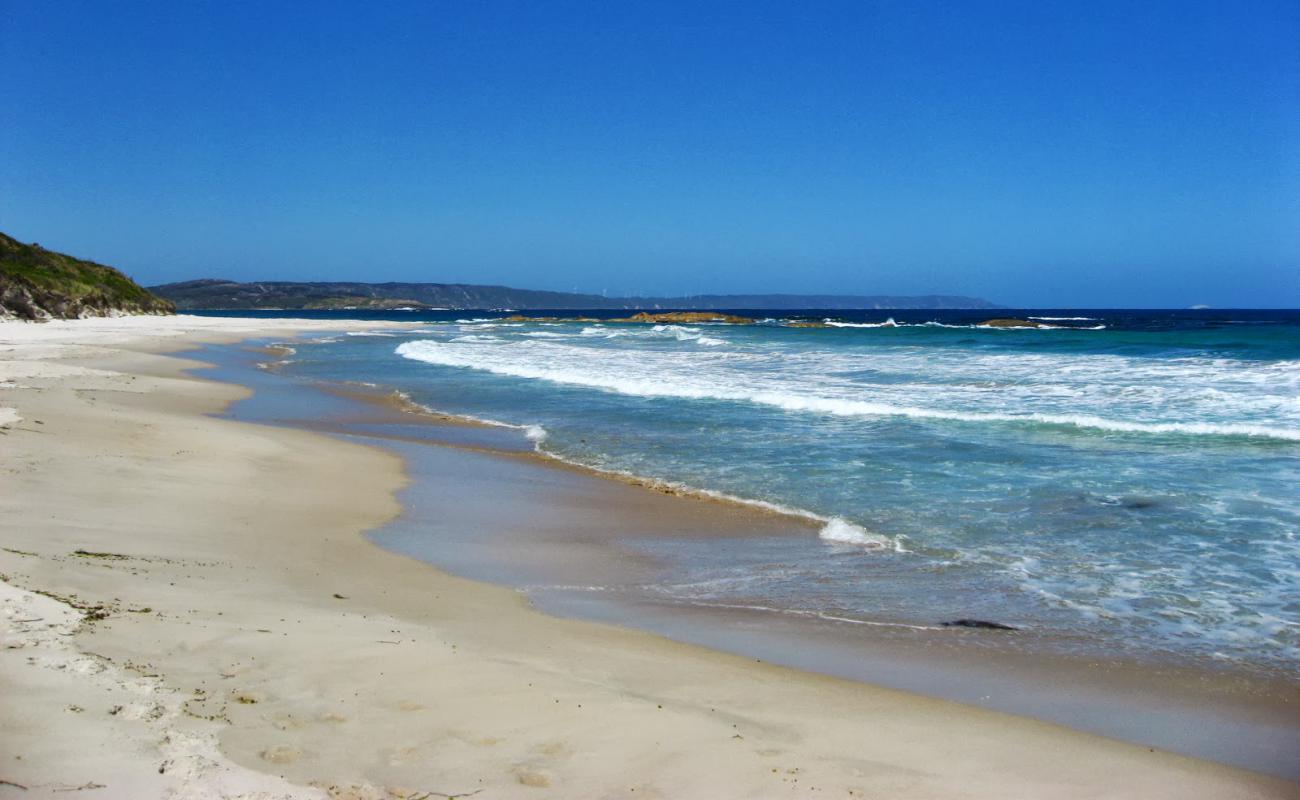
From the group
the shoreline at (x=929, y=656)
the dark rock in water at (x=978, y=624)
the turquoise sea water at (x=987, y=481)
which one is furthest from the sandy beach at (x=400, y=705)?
the turquoise sea water at (x=987, y=481)

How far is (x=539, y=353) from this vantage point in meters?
37.9

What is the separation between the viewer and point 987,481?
10586mm

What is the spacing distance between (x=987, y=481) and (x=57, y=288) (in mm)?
53731

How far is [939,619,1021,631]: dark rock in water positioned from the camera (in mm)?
5949

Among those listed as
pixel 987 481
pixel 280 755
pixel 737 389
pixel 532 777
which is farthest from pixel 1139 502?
pixel 737 389

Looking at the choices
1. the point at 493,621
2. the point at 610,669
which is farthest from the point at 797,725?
the point at 493,621

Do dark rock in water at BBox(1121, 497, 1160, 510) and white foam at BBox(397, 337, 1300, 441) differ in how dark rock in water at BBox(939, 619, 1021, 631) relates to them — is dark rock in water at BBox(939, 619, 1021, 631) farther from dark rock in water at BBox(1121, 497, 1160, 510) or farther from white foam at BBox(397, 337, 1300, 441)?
white foam at BBox(397, 337, 1300, 441)

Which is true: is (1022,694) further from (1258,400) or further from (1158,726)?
(1258,400)

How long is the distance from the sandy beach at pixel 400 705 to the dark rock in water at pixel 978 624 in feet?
4.63

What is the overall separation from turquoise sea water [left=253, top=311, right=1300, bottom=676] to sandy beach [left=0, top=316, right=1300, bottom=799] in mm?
1653

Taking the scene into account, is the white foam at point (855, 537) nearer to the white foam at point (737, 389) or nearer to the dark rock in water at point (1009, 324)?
the white foam at point (737, 389)

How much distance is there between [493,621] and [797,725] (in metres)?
2.23

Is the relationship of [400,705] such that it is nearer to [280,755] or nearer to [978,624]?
[280,755]

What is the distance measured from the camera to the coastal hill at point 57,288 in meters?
44.9
